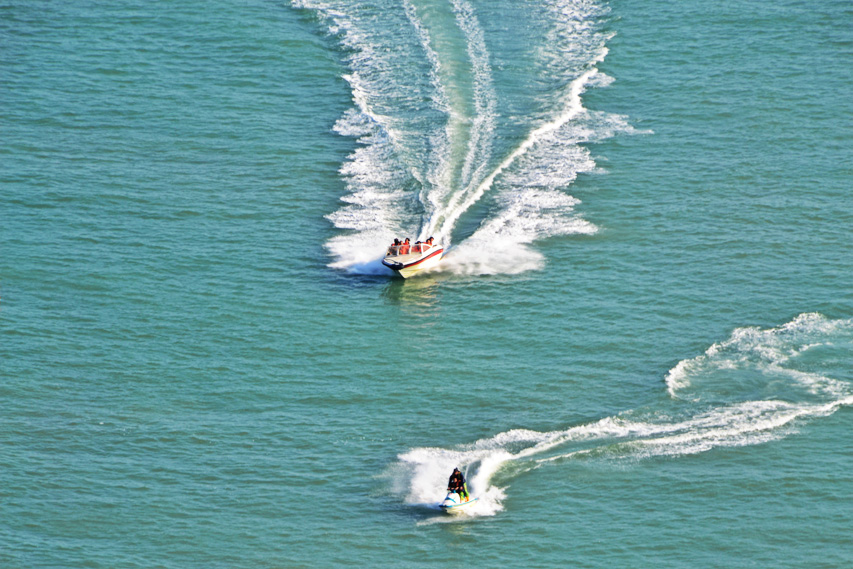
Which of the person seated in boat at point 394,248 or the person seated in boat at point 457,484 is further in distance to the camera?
the person seated in boat at point 394,248


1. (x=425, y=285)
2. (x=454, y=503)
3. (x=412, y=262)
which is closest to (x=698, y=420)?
(x=454, y=503)

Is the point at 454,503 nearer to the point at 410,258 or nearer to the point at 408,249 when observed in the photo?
the point at 410,258

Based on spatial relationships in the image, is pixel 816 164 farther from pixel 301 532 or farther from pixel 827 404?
pixel 301 532

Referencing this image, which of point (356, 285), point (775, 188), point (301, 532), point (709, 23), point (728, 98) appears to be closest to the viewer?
point (301, 532)

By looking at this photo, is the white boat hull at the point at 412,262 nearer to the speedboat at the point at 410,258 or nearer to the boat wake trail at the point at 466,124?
the speedboat at the point at 410,258

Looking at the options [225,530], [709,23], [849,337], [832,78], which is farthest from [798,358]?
[709,23]

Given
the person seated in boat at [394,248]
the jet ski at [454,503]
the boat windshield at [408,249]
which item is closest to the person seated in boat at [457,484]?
the jet ski at [454,503]
